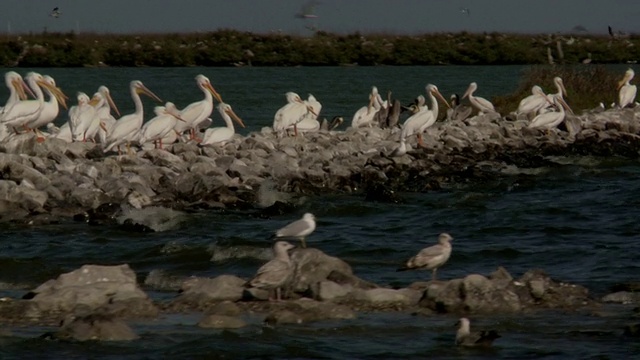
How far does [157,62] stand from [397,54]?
11131 millimetres

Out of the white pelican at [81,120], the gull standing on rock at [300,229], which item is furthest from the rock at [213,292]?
the white pelican at [81,120]

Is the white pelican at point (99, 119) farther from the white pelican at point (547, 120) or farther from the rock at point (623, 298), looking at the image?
the rock at point (623, 298)

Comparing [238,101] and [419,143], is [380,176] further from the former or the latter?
[238,101]

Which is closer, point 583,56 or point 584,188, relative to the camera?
point 584,188

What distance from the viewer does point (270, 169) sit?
18.5 metres

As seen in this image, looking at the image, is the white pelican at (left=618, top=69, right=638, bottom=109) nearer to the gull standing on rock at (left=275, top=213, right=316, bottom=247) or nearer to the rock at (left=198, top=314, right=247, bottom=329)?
the gull standing on rock at (left=275, top=213, right=316, bottom=247)

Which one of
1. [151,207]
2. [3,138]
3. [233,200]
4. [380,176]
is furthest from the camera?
[380,176]

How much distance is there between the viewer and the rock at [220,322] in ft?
32.6

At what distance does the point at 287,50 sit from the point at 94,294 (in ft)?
178

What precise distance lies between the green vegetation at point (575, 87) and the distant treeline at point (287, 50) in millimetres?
29504

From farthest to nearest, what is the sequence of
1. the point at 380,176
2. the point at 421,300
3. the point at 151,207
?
1. the point at 380,176
2. the point at 151,207
3. the point at 421,300

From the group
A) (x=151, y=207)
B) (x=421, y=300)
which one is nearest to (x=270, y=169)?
(x=151, y=207)

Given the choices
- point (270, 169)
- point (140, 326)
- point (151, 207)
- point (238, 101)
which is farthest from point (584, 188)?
point (238, 101)

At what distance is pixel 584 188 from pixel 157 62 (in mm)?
44120
